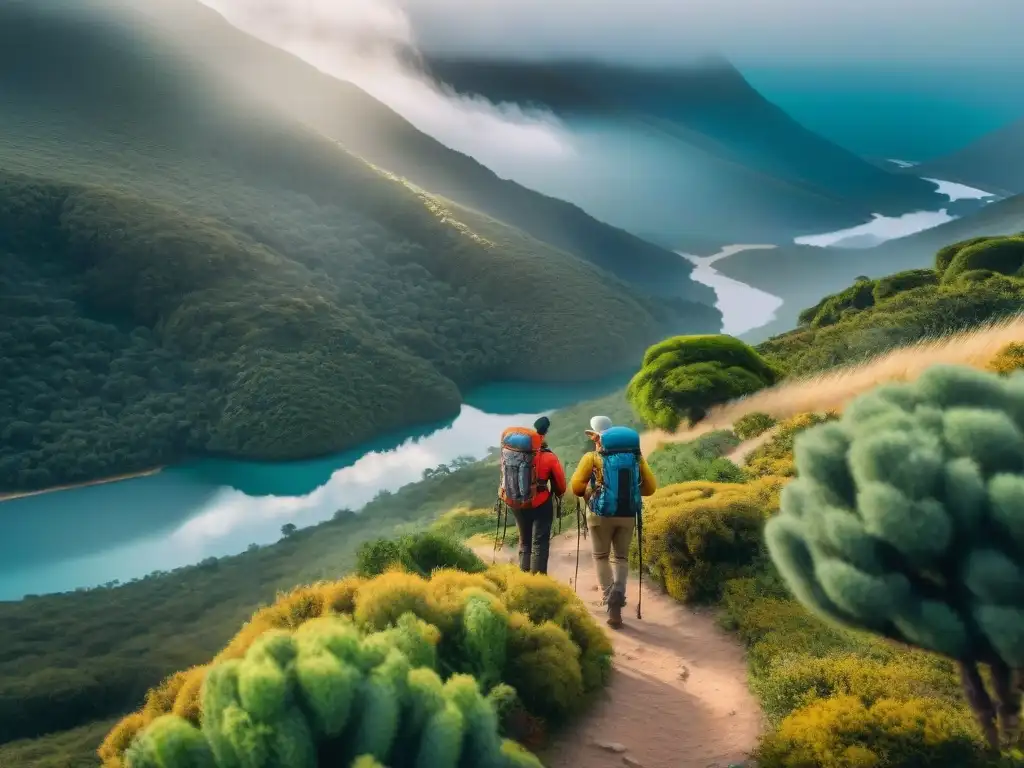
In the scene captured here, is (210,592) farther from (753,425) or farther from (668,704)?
(668,704)

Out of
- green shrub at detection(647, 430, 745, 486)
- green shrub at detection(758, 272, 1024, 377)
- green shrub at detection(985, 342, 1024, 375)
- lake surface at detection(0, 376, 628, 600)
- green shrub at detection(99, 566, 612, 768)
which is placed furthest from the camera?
lake surface at detection(0, 376, 628, 600)

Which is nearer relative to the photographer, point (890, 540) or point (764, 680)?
point (890, 540)

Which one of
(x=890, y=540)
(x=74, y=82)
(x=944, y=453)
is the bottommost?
(x=890, y=540)

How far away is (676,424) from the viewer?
19047 mm

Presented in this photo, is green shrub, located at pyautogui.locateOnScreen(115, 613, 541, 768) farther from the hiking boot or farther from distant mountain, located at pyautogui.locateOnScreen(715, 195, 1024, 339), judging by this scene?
distant mountain, located at pyautogui.locateOnScreen(715, 195, 1024, 339)

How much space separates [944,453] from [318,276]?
2475 inches

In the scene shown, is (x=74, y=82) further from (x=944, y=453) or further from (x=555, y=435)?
(x=944, y=453)

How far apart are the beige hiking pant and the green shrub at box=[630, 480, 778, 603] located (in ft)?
3.31

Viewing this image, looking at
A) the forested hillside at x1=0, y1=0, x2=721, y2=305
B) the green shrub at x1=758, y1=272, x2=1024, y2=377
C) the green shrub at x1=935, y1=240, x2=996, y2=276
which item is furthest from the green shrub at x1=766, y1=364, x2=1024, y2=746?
the forested hillside at x1=0, y1=0, x2=721, y2=305

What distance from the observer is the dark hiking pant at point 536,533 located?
821cm

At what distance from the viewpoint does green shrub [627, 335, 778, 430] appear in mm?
19062

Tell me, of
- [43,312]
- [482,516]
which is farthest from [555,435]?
[43,312]

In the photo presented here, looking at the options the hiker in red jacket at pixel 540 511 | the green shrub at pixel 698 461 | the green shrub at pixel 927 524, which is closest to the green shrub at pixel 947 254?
the green shrub at pixel 698 461

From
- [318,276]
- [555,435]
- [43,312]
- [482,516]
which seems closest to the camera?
[482,516]
